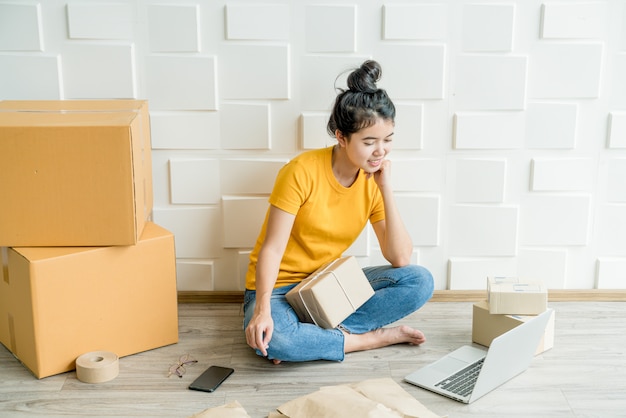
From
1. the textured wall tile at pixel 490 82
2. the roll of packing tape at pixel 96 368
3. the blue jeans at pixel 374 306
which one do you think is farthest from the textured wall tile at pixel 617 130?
the roll of packing tape at pixel 96 368

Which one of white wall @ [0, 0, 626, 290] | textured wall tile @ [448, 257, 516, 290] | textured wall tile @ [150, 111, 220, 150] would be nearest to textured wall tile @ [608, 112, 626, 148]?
white wall @ [0, 0, 626, 290]

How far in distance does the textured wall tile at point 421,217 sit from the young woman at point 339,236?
0.23 meters

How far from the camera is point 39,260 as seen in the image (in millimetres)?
2064

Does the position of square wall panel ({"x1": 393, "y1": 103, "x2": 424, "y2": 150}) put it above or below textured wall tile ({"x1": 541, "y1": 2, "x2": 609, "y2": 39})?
below

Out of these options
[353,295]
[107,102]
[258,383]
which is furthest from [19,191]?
[353,295]

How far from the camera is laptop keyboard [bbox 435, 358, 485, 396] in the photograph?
2059 mm

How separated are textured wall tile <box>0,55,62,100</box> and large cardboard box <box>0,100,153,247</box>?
332mm

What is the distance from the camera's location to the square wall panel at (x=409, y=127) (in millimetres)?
2582

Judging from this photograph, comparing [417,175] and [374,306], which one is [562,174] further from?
[374,306]

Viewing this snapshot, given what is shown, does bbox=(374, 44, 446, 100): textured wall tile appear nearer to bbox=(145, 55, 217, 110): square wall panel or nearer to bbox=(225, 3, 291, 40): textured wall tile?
bbox=(225, 3, 291, 40): textured wall tile

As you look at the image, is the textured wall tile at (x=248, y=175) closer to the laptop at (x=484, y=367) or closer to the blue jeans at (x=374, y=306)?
the blue jeans at (x=374, y=306)

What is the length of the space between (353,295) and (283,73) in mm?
809

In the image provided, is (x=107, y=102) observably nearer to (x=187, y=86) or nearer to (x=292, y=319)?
(x=187, y=86)

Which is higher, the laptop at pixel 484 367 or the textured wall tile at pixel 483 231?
the textured wall tile at pixel 483 231
